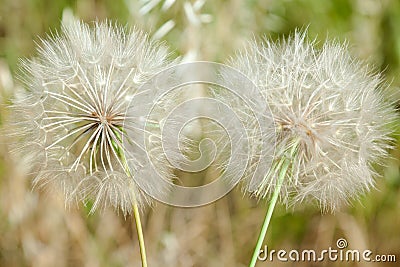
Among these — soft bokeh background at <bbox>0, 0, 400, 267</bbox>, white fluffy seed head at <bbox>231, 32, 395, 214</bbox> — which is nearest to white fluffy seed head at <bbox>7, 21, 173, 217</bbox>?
white fluffy seed head at <bbox>231, 32, 395, 214</bbox>

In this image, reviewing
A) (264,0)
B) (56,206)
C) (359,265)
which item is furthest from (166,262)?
(264,0)

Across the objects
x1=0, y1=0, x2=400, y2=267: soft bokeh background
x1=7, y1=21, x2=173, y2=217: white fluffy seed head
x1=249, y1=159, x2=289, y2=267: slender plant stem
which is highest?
x1=0, y1=0, x2=400, y2=267: soft bokeh background

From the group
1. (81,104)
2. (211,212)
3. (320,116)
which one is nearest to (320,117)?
(320,116)

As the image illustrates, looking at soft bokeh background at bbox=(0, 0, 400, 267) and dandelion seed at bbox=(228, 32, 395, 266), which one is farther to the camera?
soft bokeh background at bbox=(0, 0, 400, 267)

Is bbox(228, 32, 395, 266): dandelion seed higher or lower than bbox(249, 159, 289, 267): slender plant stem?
higher

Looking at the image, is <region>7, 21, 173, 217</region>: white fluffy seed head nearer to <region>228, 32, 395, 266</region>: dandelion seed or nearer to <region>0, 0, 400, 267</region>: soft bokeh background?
<region>228, 32, 395, 266</region>: dandelion seed

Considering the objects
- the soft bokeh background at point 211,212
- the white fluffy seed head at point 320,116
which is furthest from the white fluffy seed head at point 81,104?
the soft bokeh background at point 211,212

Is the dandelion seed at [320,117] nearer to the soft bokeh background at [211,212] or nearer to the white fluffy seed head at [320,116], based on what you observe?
the white fluffy seed head at [320,116]
